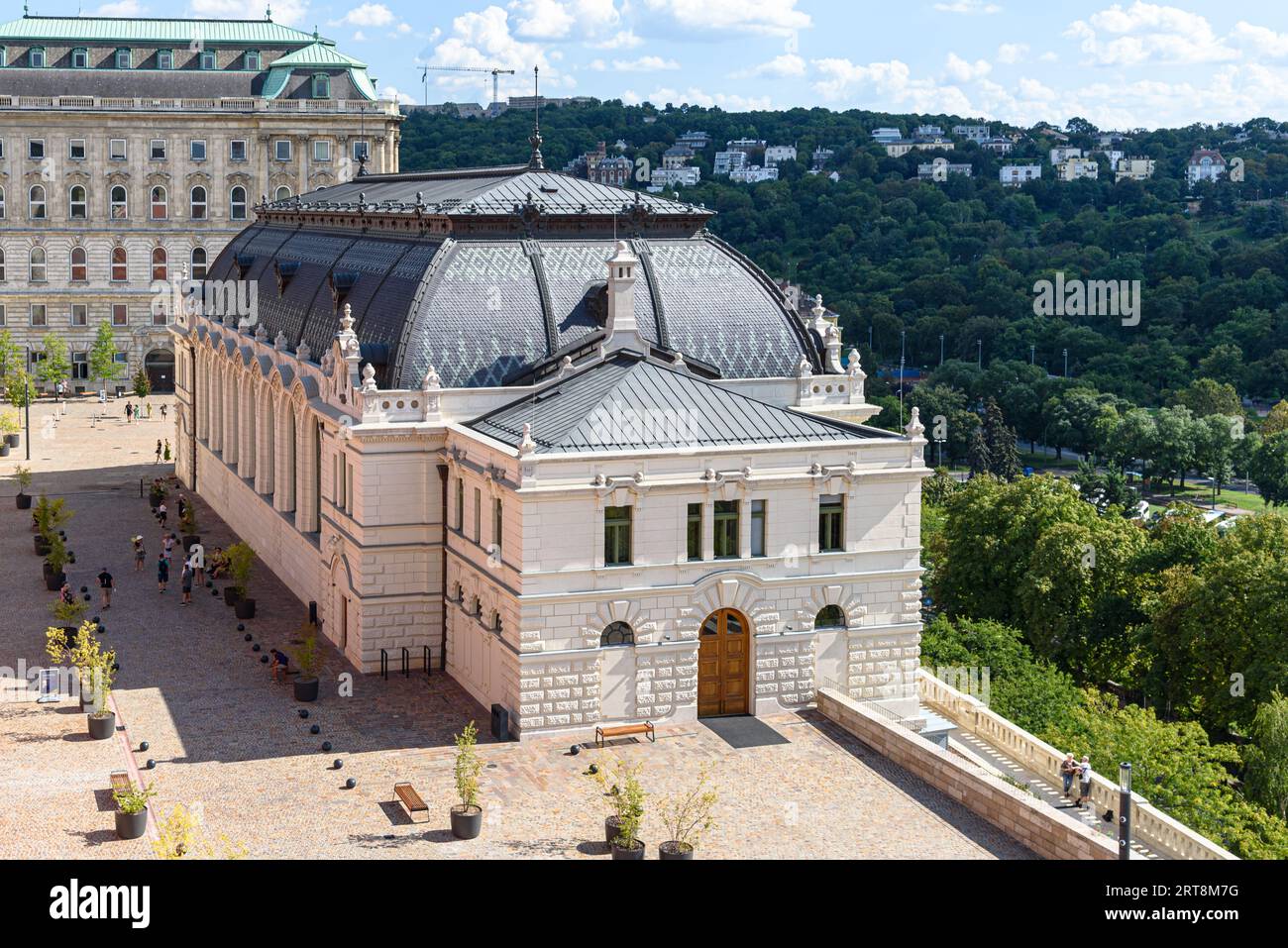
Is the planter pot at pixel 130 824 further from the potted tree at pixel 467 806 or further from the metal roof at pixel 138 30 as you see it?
the metal roof at pixel 138 30

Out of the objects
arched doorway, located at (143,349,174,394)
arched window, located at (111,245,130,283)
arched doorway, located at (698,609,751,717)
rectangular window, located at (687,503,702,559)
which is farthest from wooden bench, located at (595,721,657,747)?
arched window, located at (111,245,130,283)

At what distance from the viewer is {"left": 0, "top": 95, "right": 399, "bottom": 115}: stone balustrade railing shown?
17762cm

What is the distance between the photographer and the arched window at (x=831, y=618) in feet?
220

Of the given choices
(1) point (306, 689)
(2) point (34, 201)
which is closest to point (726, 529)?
(1) point (306, 689)

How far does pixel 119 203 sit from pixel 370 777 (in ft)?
439

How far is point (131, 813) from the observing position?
53250 mm

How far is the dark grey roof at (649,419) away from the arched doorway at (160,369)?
118327 millimetres

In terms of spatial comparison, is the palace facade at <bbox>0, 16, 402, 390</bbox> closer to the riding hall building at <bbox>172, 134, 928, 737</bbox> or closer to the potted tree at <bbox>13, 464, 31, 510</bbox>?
the potted tree at <bbox>13, 464, 31, 510</bbox>

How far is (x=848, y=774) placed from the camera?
5931 cm

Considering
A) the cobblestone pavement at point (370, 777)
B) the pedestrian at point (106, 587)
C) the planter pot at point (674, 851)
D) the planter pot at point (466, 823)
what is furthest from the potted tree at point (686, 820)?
the pedestrian at point (106, 587)

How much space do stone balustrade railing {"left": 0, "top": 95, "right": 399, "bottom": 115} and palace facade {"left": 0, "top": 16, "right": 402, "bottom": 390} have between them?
0.13m

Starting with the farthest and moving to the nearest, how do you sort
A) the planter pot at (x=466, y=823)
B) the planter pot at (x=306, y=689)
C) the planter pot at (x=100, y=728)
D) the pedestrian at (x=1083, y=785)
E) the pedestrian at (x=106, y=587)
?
the pedestrian at (x=106, y=587) < the planter pot at (x=306, y=689) < the planter pot at (x=100, y=728) < the pedestrian at (x=1083, y=785) < the planter pot at (x=466, y=823)
